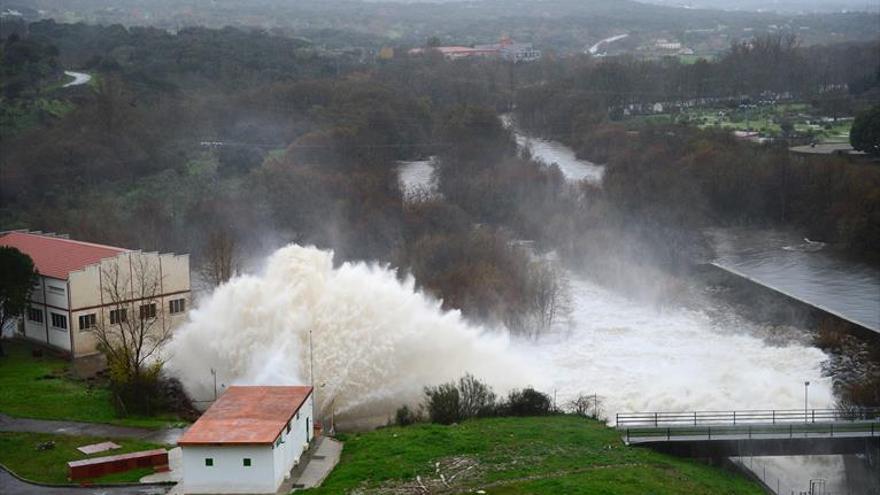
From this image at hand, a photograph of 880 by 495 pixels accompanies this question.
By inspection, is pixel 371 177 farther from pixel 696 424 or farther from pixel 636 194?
pixel 696 424

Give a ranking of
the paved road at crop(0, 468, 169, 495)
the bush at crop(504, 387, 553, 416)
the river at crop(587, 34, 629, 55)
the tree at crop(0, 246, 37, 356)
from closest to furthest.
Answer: the paved road at crop(0, 468, 169, 495)
the bush at crop(504, 387, 553, 416)
the tree at crop(0, 246, 37, 356)
the river at crop(587, 34, 629, 55)

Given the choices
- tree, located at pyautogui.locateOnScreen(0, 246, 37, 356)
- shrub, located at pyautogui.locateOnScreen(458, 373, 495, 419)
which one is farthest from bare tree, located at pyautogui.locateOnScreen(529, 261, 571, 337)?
tree, located at pyautogui.locateOnScreen(0, 246, 37, 356)

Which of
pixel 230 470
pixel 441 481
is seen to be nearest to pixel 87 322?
pixel 230 470

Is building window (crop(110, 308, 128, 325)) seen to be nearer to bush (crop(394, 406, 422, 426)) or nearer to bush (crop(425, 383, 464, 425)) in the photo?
bush (crop(394, 406, 422, 426))

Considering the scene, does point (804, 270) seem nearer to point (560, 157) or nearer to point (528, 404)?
point (528, 404)

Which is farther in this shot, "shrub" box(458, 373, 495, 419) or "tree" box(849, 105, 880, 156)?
"tree" box(849, 105, 880, 156)

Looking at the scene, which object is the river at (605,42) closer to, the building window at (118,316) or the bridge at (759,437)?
the building window at (118,316)
